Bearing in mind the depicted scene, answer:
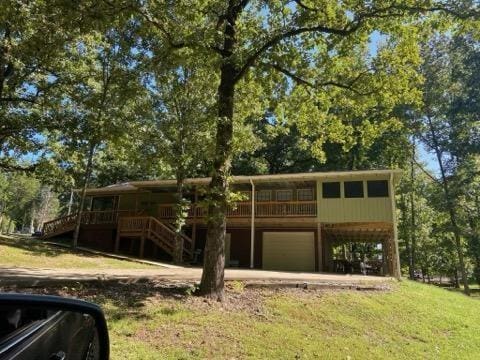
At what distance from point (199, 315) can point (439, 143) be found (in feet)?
105

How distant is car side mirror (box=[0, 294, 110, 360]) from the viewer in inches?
65.8

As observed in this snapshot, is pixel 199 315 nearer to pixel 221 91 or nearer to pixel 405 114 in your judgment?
pixel 221 91

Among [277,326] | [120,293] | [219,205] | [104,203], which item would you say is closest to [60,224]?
[104,203]

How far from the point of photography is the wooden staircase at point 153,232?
22453mm

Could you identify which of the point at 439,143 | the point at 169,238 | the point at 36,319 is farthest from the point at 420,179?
the point at 36,319

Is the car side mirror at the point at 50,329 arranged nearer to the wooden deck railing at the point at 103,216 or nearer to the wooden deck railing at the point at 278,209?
the wooden deck railing at the point at 278,209

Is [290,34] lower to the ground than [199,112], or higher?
lower

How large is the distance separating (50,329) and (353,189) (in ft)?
67.4

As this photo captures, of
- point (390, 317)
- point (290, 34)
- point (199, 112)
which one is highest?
point (199, 112)

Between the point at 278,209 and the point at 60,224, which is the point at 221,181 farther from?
the point at 60,224

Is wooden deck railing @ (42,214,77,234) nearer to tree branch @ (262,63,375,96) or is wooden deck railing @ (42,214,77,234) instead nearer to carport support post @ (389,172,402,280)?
carport support post @ (389,172,402,280)

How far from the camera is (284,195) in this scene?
24359 mm

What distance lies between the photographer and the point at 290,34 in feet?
33.8

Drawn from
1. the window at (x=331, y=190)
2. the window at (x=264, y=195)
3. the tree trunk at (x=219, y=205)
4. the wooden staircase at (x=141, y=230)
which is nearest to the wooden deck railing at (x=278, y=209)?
the window at (x=331, y=190)
